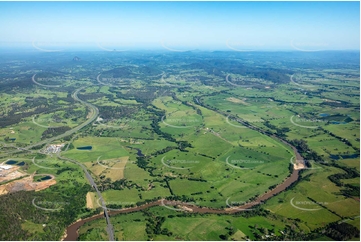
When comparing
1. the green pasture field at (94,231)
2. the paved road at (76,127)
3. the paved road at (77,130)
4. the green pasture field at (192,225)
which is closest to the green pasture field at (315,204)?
the green pasture field at (192,225)

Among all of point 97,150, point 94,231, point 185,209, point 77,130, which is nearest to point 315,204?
point 185,209

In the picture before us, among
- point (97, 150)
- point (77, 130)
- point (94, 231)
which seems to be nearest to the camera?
point (94, 231)

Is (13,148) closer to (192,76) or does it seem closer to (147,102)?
(147,102)

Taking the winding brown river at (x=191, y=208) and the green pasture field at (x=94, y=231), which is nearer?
the green pasture field at (x=94, y=231)

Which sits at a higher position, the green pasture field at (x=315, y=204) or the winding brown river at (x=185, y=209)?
the green pasture field at (x=315, y=204)

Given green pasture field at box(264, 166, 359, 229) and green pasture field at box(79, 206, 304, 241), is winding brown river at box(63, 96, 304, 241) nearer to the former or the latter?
green pasture field at box(79, 206, 304, 241)

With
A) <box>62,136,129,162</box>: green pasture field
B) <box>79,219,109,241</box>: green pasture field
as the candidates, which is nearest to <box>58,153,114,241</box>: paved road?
<box>79,219,109,241</box>: green pasture field

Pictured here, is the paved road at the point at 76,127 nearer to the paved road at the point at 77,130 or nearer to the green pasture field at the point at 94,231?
the paved road at the point at 77,130

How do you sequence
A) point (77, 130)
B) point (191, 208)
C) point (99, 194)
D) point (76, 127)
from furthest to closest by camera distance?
point (76, 127), point (77, 130), point (99, 194), point (191, 208)

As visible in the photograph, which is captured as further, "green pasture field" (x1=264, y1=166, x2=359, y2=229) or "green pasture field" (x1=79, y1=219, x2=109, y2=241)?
"green pasture field" (x1=264, y1=166, x2=359, y2=229)

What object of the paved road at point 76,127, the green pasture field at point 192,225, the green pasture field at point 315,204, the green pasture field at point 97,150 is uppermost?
the green pasture field at point 315,204

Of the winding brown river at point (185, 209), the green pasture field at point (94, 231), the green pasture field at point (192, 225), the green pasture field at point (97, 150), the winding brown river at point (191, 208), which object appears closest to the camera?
the green pasture field at point (94, 231)

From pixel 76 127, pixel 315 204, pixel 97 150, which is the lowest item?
pixel 76 127

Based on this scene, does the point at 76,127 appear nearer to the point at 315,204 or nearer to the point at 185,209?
the point at 185,209
